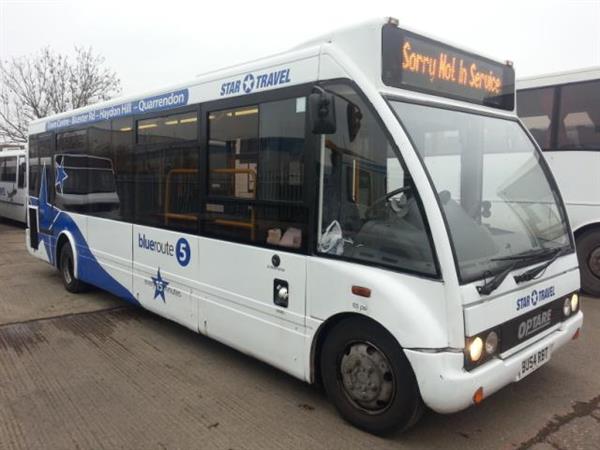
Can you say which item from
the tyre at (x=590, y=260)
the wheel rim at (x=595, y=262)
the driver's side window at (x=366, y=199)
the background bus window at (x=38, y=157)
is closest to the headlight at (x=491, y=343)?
the driver's side window at (x=366, y=199)

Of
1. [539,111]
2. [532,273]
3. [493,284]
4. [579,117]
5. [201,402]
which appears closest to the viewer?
[493,284]

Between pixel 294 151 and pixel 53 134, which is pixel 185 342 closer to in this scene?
pixel 294 151

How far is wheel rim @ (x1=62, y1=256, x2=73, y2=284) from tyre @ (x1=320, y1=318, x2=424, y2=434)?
497 cm

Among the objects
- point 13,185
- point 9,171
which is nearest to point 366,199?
point 13,185

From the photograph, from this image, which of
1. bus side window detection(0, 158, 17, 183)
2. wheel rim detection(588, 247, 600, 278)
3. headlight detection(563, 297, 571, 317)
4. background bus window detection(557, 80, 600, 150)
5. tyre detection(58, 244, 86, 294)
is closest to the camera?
headlight detection(563, 297, 571, 317)

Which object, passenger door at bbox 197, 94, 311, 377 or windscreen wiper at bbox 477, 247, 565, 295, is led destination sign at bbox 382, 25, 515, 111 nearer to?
passenger door at bbox 197, 94, 311, 377

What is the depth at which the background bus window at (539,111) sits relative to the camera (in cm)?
812

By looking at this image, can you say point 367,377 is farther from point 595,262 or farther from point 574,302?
point 595,262

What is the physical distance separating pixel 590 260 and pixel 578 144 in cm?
175

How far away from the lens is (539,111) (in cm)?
827

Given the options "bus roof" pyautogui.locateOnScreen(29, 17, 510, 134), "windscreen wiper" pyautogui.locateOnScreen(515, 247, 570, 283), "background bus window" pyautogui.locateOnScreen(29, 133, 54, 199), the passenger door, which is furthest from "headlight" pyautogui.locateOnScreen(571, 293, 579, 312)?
"background bus window" pyautogui.locateOnScreen(29, 133, 54, 199)

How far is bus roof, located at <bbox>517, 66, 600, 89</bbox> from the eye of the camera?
7.66 metres

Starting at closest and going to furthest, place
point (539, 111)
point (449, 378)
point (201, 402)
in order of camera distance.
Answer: point (449, 378), point (201, 402), point (539, 111)

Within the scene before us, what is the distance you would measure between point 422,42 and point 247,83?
1.44m
